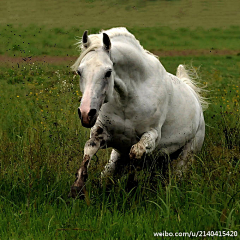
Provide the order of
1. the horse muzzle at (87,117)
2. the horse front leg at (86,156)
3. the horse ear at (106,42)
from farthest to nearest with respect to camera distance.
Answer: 1. the horse front leg at (86,156)
2. the horse ear at (106,42)
3. the horse muzzle at (87,117)

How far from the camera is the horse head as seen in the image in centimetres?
370

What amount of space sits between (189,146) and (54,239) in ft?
10.4

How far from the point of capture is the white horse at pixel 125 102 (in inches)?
154

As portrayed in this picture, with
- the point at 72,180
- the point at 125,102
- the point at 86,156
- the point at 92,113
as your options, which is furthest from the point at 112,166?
the point at 92,113

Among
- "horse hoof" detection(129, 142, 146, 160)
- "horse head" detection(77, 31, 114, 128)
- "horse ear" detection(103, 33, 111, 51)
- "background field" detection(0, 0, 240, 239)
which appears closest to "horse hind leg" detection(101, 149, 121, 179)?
"background field" detection(0, 0, 240, 239)

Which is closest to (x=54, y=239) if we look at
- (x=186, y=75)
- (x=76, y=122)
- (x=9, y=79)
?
(x=76, y=122)

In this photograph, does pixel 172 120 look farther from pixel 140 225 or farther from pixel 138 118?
pixel 140 225

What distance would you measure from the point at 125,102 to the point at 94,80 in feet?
3.13

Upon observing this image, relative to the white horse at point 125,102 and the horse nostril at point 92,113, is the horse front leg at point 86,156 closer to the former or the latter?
the white horse at point 125,102

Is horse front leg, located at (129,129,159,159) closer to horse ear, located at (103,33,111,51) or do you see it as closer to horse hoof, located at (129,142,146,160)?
horse hoof, located at (129,142,146,160)

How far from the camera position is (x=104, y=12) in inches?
1172

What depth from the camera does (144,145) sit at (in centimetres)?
460

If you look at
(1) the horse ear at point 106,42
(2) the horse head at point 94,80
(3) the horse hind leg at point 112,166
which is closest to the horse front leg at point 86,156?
(3) the horse hind leg at point 112,166

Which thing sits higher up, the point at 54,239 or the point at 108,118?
the point at 108,118
